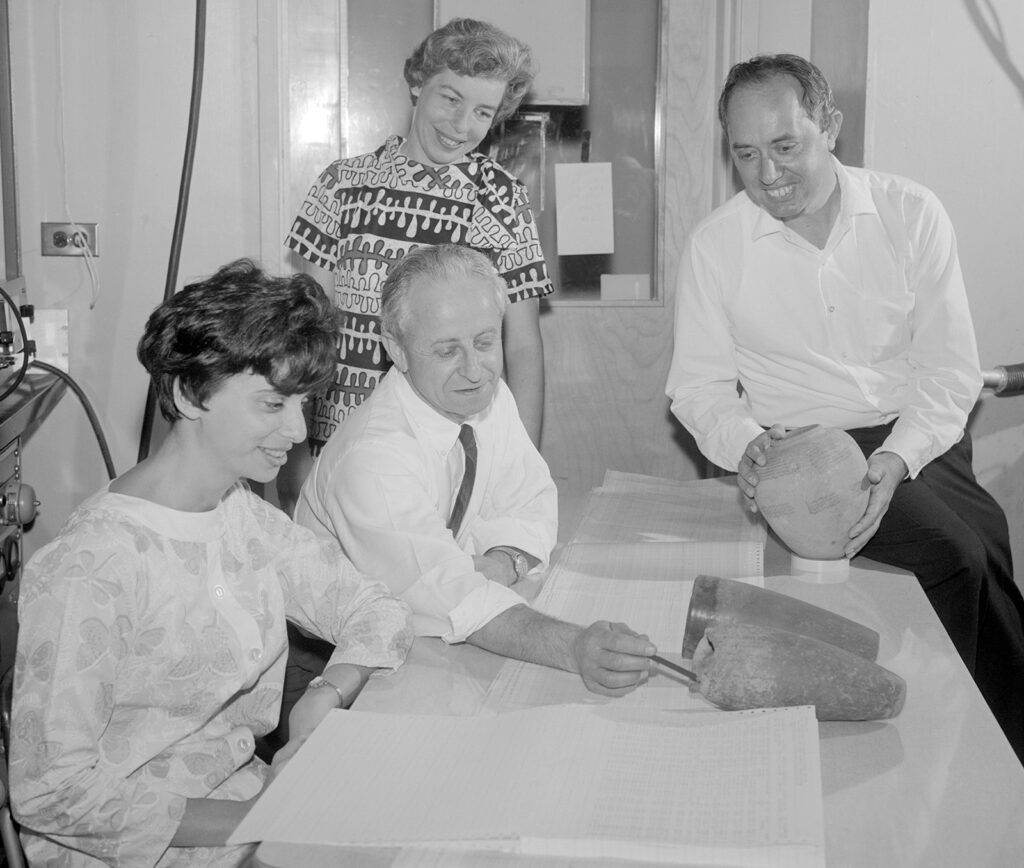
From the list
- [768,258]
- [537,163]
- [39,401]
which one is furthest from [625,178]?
[39,401]

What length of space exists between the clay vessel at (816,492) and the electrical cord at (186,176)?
1730 millimetres

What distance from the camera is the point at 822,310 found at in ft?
7.22

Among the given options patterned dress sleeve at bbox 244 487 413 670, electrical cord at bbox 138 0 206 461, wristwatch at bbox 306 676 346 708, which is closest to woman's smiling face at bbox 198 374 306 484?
patterned dress sleeve at bbox 244 487 413 670

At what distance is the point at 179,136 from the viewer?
2.95 metres

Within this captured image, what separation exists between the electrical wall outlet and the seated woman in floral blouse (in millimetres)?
1746

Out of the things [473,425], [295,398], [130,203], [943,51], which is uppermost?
[943,51]

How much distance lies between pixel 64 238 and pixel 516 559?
1.83 m

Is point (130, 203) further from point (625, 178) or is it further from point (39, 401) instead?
point (625, 178)

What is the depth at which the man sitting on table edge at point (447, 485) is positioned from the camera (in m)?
1.38

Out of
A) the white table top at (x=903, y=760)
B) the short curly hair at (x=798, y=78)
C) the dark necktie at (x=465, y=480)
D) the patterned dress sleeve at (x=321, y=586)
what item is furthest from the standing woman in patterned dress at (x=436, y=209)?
the white table top at (x=903, y=760)

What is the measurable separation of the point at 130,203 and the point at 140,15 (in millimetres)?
452

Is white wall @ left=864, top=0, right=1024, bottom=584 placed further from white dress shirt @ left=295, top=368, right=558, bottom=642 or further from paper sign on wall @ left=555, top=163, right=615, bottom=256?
white dress shirt @ left=295, top=368, right=558, bottom=642

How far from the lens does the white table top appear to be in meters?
0.92

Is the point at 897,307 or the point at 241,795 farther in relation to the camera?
the point at 897,307
